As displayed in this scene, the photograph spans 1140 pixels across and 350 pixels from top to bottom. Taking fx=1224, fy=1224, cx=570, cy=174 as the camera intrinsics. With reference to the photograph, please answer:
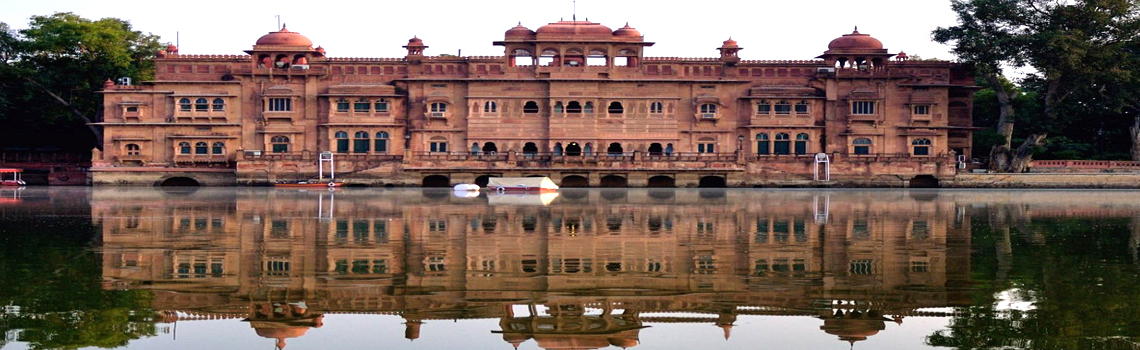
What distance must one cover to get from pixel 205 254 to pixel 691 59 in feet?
140

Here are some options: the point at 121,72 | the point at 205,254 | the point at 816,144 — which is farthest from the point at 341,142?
the point at 205,254

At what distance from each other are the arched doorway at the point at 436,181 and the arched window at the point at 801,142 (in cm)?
1710

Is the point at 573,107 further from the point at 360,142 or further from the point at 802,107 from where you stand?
the point at 802,107

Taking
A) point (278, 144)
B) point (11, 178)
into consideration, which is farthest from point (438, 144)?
point (11, 178)

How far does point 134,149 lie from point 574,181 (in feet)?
70.0

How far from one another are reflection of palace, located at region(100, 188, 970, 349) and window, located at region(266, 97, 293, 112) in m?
26.7

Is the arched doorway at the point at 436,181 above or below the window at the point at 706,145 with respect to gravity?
below

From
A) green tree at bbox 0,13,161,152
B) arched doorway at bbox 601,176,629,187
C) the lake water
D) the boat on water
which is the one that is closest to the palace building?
arched doorway at bbox 601,176,629,187

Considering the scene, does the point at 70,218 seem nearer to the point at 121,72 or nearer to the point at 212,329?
the point at 212,329

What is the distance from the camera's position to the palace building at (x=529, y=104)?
58.6 meters

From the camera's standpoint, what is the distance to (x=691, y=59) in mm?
59625

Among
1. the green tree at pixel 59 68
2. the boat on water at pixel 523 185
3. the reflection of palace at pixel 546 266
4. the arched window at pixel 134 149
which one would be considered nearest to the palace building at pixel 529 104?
the arched window at pixel 134 149

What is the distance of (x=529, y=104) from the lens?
194ft

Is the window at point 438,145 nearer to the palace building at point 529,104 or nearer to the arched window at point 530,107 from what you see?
the palace building at point 529,104
